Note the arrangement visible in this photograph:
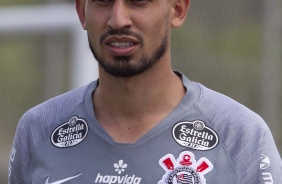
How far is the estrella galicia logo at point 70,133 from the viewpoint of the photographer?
374cm

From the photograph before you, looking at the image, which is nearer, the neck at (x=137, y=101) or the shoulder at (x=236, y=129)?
the shoulder at (x=236, y=129)

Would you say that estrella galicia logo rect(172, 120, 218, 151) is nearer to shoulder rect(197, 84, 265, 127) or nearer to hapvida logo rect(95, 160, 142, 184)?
shoulder rect(197, 84, 265, 127)

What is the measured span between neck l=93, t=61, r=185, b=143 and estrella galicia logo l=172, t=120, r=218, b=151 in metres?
0.09

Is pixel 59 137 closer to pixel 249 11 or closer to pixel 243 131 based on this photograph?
pixel 243 131

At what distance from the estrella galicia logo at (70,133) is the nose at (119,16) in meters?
0.45

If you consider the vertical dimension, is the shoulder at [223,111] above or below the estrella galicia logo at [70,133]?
above

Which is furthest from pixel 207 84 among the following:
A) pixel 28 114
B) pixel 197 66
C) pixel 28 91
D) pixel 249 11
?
pixel 28 114

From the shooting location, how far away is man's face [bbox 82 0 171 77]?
3.53 metres

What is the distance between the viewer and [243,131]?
12.0ft

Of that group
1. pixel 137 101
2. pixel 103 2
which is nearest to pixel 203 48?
pixel 137 101

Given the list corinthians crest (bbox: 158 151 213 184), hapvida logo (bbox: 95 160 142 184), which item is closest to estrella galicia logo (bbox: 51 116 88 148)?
hapvida logo (bbox: 95 160 142 184)

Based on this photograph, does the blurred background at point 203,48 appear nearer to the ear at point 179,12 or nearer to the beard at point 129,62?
the ear at point 179,12

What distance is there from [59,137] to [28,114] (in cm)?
27

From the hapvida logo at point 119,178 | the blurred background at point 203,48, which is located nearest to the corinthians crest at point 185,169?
the hapvida logo at point 119,178
